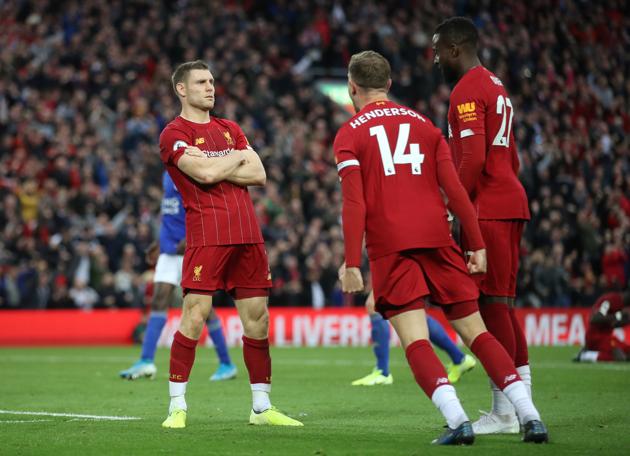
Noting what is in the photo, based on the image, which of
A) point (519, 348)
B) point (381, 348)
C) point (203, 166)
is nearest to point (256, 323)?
point (203, 166)

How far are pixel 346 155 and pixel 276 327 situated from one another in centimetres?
1526

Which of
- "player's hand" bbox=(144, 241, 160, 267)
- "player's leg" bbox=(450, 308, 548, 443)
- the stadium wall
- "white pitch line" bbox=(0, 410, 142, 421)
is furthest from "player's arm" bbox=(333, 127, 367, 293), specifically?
the stadium wall

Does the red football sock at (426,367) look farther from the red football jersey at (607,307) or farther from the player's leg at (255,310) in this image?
the red football jersey at (607,307)

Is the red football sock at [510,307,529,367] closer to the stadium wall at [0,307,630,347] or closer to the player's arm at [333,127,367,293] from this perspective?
the player's arm at [333,127,367,293]

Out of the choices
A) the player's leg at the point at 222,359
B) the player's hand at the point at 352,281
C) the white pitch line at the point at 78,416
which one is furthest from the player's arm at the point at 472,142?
the player's leg at the point at 222,359

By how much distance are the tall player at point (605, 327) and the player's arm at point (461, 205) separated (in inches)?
366

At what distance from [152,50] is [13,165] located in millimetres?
5280

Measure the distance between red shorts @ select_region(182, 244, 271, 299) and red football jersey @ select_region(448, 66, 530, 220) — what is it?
1.70 metres

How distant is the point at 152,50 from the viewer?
89.2ft

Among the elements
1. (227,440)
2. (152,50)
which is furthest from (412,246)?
(152,50)

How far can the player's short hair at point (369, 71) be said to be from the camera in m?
7.34

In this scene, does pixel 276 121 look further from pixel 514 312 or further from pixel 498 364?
pixel 498 364

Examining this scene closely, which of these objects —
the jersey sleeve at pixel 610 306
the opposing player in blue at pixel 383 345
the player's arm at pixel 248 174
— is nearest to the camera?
the player's arm at pixel 248 174

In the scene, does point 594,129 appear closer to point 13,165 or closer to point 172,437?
point 13,165
